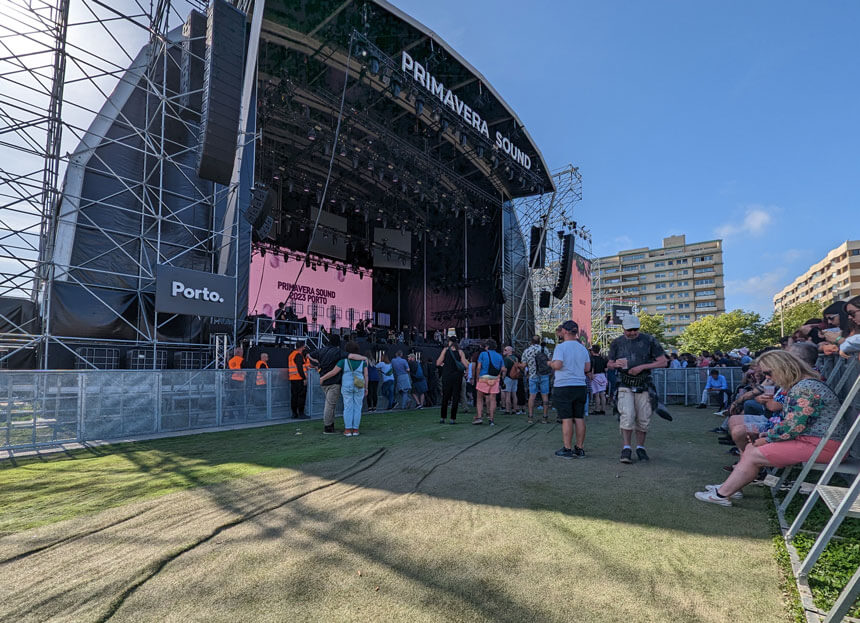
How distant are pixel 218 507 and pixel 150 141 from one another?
10723 mm

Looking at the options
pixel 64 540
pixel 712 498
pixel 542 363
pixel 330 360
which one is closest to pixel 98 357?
pixel 330 360

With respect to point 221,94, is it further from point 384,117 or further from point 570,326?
point 570,326

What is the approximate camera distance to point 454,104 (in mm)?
15055

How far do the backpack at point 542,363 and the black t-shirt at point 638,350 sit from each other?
3800 millimetres

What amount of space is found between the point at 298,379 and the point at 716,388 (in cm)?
1070

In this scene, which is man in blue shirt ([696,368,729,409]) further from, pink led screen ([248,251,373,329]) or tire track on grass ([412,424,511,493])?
pink led screen ([248,251,373,329])

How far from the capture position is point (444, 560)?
243 cm

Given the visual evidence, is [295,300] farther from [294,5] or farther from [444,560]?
Result: [444,560]

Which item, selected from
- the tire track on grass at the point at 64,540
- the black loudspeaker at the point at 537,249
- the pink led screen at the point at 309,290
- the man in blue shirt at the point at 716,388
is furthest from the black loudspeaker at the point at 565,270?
the tire track on grass at the point at 64,540

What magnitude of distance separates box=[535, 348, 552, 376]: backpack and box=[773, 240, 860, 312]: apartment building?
204ft

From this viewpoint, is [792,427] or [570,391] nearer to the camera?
[792,427]

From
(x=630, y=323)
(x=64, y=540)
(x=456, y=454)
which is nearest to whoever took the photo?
(x=64, y=540)

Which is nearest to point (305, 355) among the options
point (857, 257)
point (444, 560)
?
point (444, 560)

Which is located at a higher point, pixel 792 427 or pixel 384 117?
pixel 384 117
